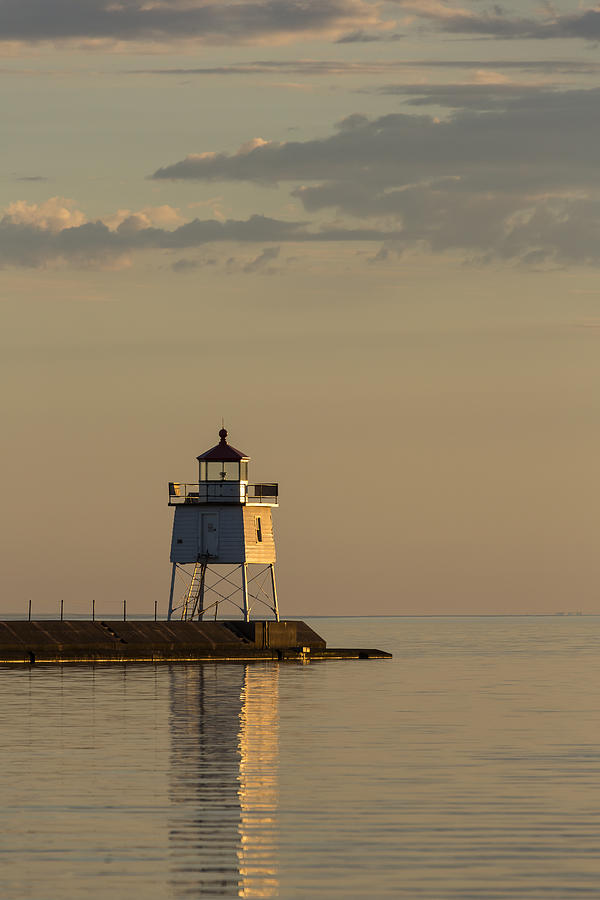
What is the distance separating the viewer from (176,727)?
5075 centimetres

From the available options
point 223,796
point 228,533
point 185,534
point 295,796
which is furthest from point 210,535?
point 223,796

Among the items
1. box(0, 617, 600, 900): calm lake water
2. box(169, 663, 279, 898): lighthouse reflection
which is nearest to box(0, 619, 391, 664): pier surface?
box(0, 617, 600, 900): calm lake water

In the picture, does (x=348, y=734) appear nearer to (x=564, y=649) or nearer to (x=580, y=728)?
(x=580, y=728)

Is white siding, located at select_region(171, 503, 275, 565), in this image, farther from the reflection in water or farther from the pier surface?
the reflection in water

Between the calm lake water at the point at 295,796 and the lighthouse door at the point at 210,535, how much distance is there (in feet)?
103

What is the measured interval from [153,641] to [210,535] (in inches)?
285

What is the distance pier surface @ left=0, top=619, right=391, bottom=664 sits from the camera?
9131 cm

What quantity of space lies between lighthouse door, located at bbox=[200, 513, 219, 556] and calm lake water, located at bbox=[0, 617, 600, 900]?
3134 centimetres

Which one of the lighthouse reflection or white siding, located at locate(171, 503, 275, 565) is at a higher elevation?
white siding, located at locate(171, 503, 275, 565)

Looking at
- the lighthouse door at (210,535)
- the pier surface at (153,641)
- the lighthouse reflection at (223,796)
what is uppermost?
the lighthouse door at (210,535)

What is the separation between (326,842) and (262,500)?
72446 mm

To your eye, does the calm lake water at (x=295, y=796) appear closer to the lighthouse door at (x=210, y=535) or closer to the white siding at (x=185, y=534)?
the lighthouse door at (x=210, y=535)

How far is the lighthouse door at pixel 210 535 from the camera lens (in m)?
99.2

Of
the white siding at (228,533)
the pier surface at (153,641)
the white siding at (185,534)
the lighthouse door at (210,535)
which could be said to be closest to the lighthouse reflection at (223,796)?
the pier surface at (153,641)
